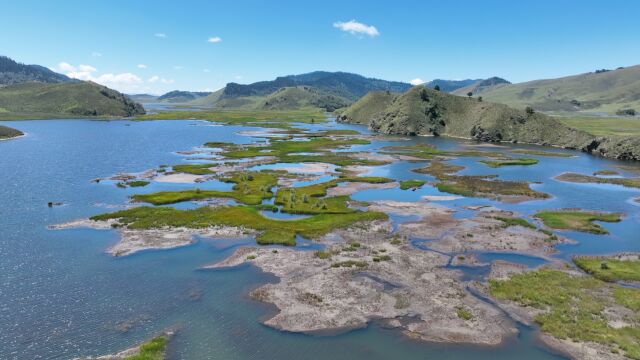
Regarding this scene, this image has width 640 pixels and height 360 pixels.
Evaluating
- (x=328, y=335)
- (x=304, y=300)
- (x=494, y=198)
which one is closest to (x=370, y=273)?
(x=304, y=300)

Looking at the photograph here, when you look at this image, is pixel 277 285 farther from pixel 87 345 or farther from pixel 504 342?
pixel 504 342

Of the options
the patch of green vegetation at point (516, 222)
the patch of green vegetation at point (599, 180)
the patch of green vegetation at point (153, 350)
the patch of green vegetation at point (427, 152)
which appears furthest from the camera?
the patch of green vegetation at point (427, 152)

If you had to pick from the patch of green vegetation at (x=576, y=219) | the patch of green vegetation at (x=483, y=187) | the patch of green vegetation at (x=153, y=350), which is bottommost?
the patch of green vegetation at (x=153, y=350)

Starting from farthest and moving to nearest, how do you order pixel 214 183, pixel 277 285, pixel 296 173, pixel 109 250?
pixel 296 173, pixel 214 183, pixel 109 250, pixel 277 285

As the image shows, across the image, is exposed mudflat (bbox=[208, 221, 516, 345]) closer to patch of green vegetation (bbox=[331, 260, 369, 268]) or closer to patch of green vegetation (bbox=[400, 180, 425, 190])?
patch of green vegetation (bbox=[331, 260, 369, 268])

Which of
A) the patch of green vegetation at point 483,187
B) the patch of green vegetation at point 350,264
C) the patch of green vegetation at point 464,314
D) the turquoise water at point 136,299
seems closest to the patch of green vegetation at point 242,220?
the turquoise water at point 136,299

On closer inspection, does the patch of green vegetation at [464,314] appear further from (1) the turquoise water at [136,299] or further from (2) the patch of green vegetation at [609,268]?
(2) the patch of green vegetation at [609,268]

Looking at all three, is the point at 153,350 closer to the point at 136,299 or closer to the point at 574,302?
the point at 136,299
